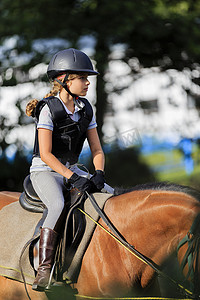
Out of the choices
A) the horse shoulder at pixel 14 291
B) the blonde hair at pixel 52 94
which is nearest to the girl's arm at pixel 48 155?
the blonde hair at pixel 52 94

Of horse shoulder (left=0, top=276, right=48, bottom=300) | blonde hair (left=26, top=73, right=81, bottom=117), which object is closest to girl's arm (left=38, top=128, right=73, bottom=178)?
blonde hair (left=26, top=73, right=81, bottom=117)

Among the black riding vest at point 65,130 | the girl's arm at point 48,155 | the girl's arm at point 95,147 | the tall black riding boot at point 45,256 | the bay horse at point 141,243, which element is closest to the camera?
the bay horse at point 141,243

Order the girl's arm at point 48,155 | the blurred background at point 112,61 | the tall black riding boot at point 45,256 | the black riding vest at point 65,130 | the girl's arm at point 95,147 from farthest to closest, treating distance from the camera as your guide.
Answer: the blurred background at point 112,61, the girl's arm at point 95,147, the black riding vest at point 65,130, the girl's arm at point 48,155, the tall black riding boot at point 45,256

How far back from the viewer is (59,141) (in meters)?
3.29

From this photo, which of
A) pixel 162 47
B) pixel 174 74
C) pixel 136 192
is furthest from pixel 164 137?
pixel 136 192

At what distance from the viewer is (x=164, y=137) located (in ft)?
37.4

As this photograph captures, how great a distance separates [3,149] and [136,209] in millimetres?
8987

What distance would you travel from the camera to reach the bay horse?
2.76m

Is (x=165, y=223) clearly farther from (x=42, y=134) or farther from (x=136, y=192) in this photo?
(x=42, y=134)

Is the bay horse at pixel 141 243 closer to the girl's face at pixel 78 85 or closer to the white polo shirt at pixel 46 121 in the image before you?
the white polo shirt at pixel 46 121

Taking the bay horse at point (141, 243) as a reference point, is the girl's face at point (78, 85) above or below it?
A: above

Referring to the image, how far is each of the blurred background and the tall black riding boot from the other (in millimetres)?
7707

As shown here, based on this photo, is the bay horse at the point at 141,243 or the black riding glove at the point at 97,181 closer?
the bay horse at the point at 141,243

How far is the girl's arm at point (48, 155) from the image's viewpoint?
3117 millimetres
